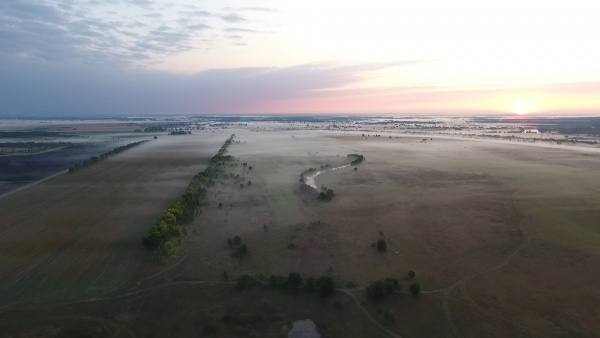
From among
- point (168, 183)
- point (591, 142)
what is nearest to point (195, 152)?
point (168, 183)

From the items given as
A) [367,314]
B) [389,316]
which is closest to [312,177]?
[367,314]

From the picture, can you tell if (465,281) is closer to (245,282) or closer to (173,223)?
(245,282)

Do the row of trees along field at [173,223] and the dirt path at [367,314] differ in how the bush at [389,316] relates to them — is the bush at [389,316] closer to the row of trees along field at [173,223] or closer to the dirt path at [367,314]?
the dirt path at [367,314]

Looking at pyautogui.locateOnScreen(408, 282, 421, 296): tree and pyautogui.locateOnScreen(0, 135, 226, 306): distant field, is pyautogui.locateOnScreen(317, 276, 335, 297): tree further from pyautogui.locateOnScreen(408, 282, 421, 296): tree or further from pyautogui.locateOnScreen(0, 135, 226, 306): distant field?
pyautogui.locateOnScreen(0, 135, 226, 306): distant field

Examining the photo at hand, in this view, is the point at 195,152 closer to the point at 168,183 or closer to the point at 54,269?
the point at 168,183

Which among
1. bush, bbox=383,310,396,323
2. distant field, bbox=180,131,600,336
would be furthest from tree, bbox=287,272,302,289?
bush, bbox=383,310,396,323

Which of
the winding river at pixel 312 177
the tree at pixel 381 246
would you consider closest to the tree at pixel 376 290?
the tree at pixel 381 246
